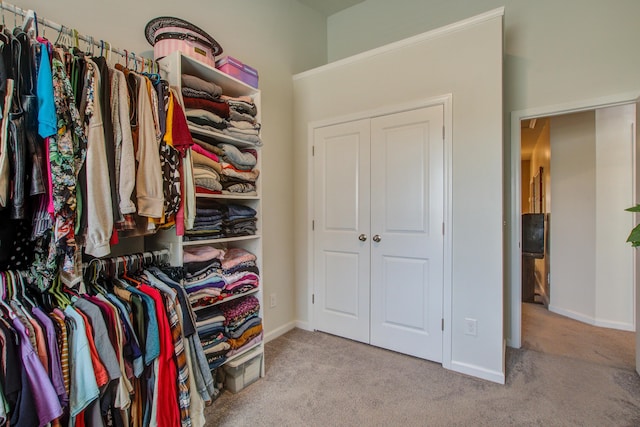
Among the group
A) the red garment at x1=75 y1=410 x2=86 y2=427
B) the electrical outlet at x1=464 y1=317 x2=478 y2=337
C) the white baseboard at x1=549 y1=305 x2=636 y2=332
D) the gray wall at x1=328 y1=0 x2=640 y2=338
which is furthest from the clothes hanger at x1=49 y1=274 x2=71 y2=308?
the white baseboard at x1=549 y1=305 x2=636 y2=332

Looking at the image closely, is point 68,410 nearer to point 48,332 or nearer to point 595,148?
point 48,332

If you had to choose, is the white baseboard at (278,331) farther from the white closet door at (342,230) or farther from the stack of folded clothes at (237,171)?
the stack of folded clothes at (237,171)

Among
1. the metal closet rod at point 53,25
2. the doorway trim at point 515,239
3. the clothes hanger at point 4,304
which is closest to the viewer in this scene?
the clothes hanger at point 4,304

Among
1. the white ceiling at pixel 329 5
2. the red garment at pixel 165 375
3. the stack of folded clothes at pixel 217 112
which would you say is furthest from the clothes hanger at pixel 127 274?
the white ceiling at pixel 329 5

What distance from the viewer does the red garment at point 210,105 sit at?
5.63 feet

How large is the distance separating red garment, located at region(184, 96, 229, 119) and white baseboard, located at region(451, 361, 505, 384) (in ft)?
7.69

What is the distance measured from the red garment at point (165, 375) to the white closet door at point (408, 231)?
1633mm

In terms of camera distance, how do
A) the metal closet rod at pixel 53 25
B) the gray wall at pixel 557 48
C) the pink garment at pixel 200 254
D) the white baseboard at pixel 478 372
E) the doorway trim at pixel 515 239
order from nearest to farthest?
1. the metal closet rod at pixel 53 25
2. the pink garment at pixel 200 254
3. the white baseboard at pixel 478 372
4. the gray wall at pixel 557 48
5. the doorway trim at pixel 515 239

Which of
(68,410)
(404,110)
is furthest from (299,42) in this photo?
(68,410)

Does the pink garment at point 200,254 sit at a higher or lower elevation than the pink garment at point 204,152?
lower

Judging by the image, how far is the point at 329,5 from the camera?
3225 millimetres

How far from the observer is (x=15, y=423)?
3.06ft

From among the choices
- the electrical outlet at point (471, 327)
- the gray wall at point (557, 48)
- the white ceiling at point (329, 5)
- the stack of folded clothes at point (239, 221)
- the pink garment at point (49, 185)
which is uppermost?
the white ceiling at point (329, 5)

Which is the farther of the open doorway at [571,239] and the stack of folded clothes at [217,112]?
the open doorway at [571,239]
